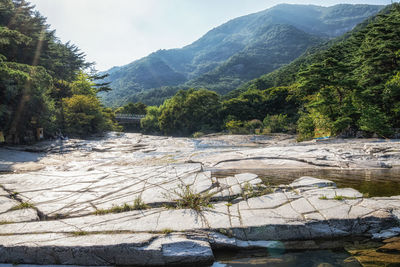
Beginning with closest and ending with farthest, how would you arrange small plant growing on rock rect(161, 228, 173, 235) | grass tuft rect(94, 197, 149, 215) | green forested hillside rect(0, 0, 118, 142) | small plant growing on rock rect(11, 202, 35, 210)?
small plant growing on rock rect(161, 228, 173, 235) → grass tuft rect(94, 197, 149, 215) → small plant growing on rock rect(11, 202, 35, 210) → green forested hillside rect(0, 0, 118, 142)

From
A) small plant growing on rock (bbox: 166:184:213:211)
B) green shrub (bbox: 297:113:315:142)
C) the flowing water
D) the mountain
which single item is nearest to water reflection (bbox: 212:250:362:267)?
the flowing water

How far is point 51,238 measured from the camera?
2855 millimetres

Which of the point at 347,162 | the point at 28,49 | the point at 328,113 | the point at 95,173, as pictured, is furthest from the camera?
the point at 28,49

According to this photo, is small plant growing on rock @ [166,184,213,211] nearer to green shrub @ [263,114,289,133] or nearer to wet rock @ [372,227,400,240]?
wet rock @ [372,227,400,240]

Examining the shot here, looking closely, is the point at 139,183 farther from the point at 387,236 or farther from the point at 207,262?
the point at 387,236

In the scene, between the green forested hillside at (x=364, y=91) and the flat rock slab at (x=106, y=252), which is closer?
the flat rock slab at (x=106, y=252)

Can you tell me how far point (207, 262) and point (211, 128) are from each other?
1186 inches

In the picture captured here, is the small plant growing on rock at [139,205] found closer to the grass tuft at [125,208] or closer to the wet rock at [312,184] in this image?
the grass tuft at [125,208]

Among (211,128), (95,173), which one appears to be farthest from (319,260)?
(211,128)

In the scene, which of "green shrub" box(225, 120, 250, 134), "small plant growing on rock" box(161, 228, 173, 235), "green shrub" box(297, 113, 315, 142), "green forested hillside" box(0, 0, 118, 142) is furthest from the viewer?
"green shrub" box(225, 120, 250, 134)

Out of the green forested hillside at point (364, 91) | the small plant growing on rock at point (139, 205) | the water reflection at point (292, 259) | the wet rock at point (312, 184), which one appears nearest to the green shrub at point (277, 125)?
the green forested hillside at point (364, 91)

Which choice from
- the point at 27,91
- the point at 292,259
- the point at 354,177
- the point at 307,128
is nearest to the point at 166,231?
the point at 292,259

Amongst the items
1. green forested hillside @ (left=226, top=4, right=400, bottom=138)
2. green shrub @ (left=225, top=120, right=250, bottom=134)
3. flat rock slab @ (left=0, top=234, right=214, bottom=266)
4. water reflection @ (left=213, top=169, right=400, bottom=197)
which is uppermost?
green forested hillside @ (left=226, top=4, right=400, bottom=138)

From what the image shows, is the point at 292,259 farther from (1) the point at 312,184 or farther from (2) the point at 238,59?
(2) the point at 238,59
